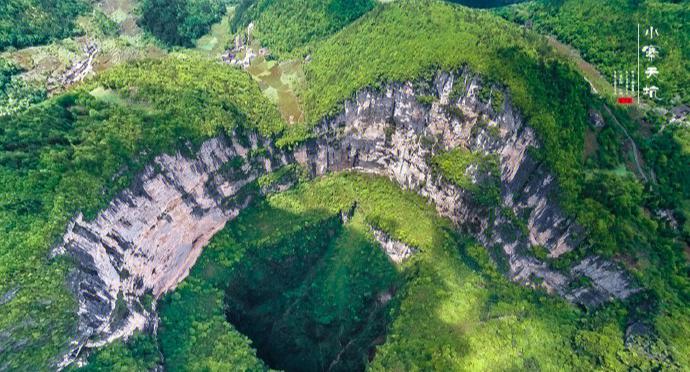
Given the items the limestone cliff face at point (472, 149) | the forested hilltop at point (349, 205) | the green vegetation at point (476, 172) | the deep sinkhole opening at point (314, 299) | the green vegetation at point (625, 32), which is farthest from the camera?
the green vegetation at point (625, 32)

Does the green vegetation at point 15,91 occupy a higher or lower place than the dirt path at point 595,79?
higher

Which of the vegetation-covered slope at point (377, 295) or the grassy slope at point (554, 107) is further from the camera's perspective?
the grassy slope at point (554, 107)

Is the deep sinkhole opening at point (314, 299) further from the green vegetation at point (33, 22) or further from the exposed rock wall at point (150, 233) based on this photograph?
the green vegetation at point (33, 22)

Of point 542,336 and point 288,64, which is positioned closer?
point 542,336

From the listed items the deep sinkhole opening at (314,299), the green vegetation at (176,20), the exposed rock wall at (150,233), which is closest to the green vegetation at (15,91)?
the exposed rock wall at (150,233)

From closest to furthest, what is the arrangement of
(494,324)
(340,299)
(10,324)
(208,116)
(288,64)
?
(10,324) < (494,324) < (208,116) < (340,299) < (288,64)

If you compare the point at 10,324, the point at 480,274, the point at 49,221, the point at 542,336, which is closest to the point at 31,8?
the point at 49,221

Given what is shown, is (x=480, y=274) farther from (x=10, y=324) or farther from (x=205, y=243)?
(x=10, y=324)
